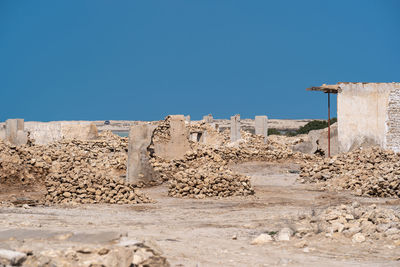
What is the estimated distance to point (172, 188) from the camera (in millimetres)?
16078

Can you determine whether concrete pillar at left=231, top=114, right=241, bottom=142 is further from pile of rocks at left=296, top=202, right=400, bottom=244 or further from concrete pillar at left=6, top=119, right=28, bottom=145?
pile of rocks at left=296, top=202, right=400, bottom=244

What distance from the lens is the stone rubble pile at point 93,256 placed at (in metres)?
4.93

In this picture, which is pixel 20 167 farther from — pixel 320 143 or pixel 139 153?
pixel 320 143

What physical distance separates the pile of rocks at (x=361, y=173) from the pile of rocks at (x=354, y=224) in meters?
5.89

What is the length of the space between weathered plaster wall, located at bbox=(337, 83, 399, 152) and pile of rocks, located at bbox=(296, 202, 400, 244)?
47.4ft

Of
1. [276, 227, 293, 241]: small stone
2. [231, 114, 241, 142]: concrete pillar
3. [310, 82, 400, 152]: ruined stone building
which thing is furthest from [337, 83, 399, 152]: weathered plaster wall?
[276, 227, 293, 241]: small stone

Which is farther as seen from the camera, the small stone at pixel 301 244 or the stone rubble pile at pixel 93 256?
the small stone at pixel 301 244

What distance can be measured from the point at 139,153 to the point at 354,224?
10.2 meters

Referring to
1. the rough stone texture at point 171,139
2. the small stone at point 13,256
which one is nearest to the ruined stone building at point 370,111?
the rough stone texture at point 171,139

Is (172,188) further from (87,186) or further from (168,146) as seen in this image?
(168,146)

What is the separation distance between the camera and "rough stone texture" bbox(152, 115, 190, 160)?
885 inches

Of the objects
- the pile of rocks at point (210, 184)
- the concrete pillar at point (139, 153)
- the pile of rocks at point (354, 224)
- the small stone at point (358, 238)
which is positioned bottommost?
the small stone at point (358, 238)

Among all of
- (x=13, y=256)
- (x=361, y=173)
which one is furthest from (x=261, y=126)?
(x=13, y=256)

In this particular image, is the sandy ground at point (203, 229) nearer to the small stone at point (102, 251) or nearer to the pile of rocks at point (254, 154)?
the small stone at point (102, 251)
